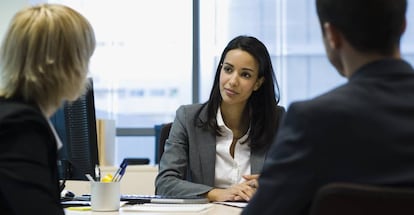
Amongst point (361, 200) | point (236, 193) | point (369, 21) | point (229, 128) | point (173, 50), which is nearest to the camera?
point (361, 200)

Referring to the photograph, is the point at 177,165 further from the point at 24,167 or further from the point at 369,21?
the point at 369,21

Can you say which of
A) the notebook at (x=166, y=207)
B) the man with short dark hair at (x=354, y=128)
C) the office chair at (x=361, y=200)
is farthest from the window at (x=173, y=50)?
the office chair at (x=361, y=200)

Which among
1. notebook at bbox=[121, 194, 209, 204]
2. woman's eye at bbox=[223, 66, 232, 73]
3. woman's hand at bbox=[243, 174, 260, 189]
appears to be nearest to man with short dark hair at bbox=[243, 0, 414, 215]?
notebook at bbox=[121, 194, 209, 204]

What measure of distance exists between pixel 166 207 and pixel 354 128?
1069mm

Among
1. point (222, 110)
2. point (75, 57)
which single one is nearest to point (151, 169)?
point (222, 110)

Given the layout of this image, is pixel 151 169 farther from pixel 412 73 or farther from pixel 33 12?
pixel 412 73

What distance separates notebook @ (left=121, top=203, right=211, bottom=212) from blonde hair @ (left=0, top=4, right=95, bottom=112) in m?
0.64

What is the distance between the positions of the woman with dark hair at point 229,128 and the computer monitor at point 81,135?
0.44m

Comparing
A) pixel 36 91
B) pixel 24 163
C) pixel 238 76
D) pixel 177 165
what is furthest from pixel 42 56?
pixel 238 76

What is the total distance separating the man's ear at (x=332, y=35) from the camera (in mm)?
1081

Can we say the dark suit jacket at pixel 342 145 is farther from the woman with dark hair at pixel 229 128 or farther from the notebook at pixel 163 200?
the woman with dark hair at pixel 229 128

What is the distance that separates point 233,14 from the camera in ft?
14.2

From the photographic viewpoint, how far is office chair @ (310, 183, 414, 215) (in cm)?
92

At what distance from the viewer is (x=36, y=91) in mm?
1315
